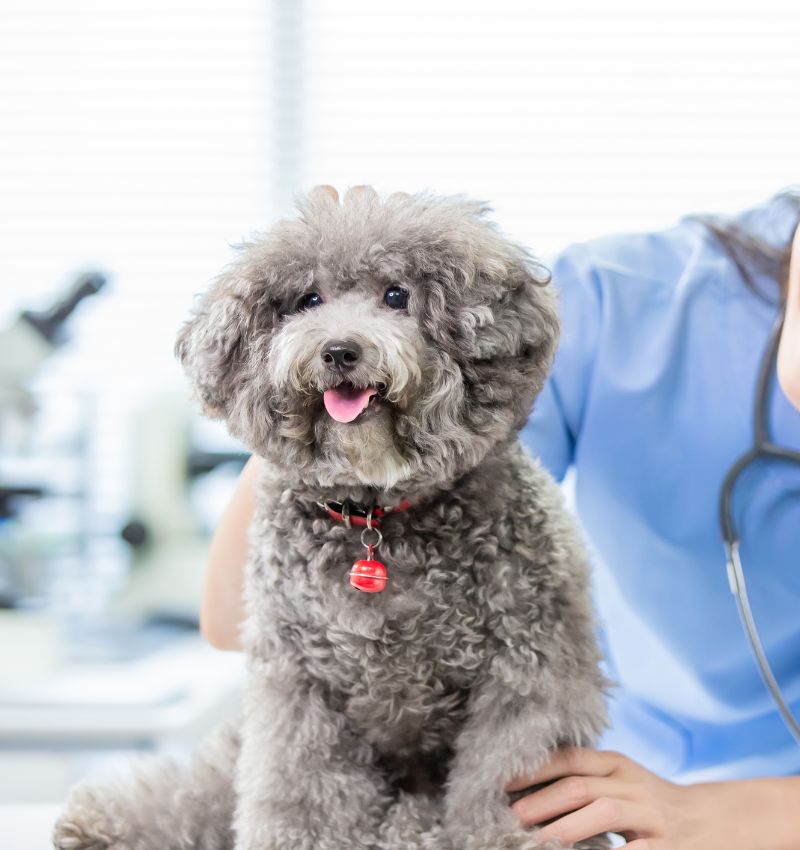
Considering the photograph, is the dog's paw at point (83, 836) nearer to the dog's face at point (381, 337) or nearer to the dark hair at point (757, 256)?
the dog's face at point (381, 337)

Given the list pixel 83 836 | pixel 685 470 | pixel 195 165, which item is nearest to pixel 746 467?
pixel 685 470

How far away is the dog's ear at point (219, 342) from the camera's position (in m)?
0.78

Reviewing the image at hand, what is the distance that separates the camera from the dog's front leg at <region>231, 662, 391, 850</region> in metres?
0.79

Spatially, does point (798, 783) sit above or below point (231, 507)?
below

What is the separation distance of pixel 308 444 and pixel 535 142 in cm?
173

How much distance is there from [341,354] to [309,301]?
0.11 meters

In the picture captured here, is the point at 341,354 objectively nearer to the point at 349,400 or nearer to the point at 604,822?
the point at 349,400

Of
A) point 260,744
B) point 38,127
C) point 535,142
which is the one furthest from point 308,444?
point 38,127

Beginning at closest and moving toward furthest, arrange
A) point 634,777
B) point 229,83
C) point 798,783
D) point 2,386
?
1. point 634,777
2. point 798,783
3. point 2,386
4. point 229,83

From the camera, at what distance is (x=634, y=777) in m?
0.88

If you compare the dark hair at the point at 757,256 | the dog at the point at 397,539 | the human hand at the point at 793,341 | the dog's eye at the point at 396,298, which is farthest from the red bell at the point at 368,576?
the dark hair at the point at 757,256

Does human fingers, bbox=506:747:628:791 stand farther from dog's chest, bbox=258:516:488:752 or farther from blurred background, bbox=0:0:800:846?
blurred background, bbox=0:0:800:846

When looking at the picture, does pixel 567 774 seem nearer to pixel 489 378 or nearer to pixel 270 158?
pixel 489 378

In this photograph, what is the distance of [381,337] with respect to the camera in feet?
2.29
